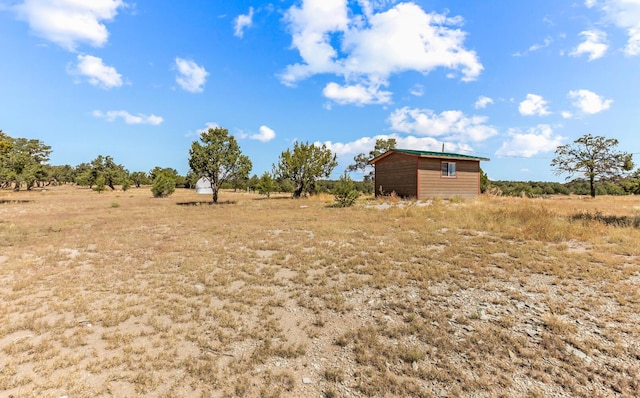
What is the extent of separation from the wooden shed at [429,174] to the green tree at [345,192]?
15.9 ft

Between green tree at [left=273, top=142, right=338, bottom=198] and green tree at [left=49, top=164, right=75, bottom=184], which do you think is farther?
green tree at [left=49, top=164, right=75, bottom=184]

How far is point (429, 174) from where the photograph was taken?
2128cm

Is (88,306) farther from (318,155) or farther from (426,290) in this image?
(318,155)

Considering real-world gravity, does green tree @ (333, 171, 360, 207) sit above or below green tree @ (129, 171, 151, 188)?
below

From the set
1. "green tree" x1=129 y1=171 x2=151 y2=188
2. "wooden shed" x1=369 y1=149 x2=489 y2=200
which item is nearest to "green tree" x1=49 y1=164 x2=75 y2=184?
"green tree" x1=129 y1=171 x2=151 y2=188

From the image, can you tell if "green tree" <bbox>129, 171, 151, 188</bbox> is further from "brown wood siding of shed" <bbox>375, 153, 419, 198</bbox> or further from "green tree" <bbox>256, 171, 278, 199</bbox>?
"brown wood siding of shed" <bbox>375, 153, 419, 198</bbox>

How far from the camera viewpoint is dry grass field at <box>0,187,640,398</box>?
124 inches

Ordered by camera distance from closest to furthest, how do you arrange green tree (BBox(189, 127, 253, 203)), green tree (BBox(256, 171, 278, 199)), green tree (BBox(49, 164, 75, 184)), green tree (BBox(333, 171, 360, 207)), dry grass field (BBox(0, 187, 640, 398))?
dry grass field (BBox(0, 187, 640, 398))
green tree (BBox(333, 171, 360, 207))
green tree (BBox(189, 127, 253, 203))
green tree (BBox(256, 171, 278, 199))
green tree (BBox(49, 164, 75, 184))

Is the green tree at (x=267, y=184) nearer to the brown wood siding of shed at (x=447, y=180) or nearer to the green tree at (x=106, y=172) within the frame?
the brown wood siding of shed at (x=447, y=180)

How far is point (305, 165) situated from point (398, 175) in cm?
1070

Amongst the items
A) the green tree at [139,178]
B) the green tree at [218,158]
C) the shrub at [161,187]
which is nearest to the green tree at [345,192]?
the green tree at [218,158]

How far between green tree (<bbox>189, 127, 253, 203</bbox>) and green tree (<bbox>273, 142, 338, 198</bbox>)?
5.22 m

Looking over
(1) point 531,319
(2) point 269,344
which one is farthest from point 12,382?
(1) point 531,319

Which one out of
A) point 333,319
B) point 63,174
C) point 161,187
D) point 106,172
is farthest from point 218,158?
point 63,174
